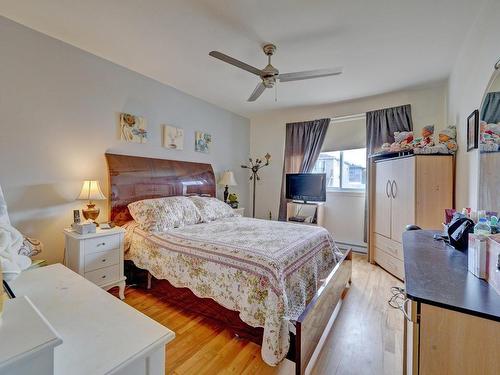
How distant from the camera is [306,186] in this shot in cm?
432

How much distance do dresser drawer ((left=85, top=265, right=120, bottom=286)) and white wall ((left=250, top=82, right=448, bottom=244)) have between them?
320 cm

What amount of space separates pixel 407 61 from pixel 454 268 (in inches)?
99.4

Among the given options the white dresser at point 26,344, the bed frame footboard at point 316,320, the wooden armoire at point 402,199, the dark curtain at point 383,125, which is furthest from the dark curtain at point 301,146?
the white dresser at point 26,344

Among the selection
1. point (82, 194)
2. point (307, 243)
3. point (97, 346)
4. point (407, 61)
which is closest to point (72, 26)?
point (82, 194)

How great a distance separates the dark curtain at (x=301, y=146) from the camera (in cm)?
429

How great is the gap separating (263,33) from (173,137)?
194cm

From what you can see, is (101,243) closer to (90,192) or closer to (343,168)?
(90,192)

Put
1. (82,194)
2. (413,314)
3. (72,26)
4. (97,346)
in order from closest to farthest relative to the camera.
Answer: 1. (97,346)
2. (413,314)
3. (72,26)
4. (82,194)

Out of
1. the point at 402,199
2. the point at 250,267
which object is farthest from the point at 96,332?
the point at 402,199

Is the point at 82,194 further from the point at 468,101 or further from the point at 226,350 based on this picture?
the point at 468,101

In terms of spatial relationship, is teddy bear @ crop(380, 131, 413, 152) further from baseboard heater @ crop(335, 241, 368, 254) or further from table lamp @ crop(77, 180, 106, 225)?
table lamp @ crop(77, 180, 106, 225)

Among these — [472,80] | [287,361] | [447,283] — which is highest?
[472,80]

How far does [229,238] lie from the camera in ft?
7.31

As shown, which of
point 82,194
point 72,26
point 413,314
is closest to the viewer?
point 413,314
